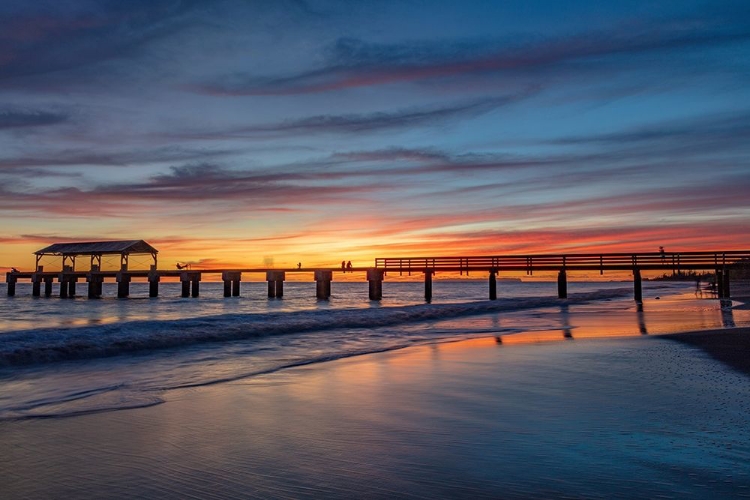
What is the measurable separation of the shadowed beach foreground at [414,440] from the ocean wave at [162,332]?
241 inches

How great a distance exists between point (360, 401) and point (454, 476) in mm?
A: 2865

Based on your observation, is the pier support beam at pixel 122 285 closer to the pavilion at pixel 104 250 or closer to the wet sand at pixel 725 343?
the pavilion at pixel 104 250

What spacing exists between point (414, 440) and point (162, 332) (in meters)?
12.7

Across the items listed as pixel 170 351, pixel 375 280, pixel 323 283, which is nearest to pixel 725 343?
pixel 170 351

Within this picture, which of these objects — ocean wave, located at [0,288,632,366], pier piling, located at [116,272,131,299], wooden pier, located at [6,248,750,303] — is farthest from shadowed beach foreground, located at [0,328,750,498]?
pier piling, located at [116,272,131,299]

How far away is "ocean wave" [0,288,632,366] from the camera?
39.1 feet

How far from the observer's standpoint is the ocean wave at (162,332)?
1193 centimetres

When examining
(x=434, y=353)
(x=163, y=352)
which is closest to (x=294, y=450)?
(x=434, y=353)

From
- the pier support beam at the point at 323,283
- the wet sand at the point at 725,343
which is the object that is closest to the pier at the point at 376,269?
the pier support beam at the point at 323,283

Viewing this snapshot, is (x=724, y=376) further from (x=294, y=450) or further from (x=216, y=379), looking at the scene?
(x=216, y=379)

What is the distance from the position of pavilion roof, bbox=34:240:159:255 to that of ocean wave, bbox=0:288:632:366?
35698 millimetres

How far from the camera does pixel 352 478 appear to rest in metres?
3.85

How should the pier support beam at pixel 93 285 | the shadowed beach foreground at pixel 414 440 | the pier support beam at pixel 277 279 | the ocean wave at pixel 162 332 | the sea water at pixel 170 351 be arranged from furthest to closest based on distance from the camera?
the pier support beam at pixel 93 285 → the pier support beam at pixel 277 279 → the ocean wave at pixel 162 332 → the sea water at pixel 170 351 → the shadowed beach foreground at pixel 414 440

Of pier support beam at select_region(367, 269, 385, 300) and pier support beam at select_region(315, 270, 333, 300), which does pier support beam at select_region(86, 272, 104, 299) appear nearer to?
pier support beam at select_region(315, 270, 333, 300)
